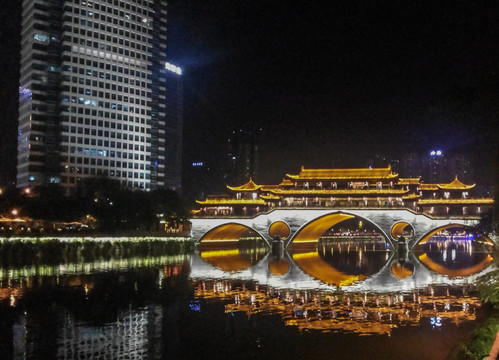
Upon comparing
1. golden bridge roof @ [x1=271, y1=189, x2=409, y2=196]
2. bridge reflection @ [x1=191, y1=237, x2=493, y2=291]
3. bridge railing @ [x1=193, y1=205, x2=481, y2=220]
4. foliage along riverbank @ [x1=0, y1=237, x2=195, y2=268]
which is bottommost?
bridge reflection @ [x1=191, y1=237, x2=493, y2=291]

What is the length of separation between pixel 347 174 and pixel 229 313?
5393 centimetres

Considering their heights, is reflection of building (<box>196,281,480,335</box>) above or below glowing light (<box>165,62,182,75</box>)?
below

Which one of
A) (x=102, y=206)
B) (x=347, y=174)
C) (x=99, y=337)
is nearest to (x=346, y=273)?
(x=99, y=337)

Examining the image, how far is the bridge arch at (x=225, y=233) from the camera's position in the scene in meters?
78.8

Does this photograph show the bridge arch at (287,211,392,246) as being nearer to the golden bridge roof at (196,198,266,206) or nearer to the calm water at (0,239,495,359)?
the golden bridge roof at (196,198,266,206)

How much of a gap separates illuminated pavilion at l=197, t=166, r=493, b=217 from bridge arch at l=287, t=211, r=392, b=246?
5.60 ft

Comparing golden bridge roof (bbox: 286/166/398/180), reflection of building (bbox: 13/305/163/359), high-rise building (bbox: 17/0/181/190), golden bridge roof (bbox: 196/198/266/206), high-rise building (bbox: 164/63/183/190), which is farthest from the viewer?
high-rise building (bbox: 164/63/183/190)

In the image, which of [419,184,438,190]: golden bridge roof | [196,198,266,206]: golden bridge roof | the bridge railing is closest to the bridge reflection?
the bridge railing

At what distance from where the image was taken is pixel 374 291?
3425 cm

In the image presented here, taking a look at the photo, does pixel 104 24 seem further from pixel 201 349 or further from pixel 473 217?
pixel 201 349

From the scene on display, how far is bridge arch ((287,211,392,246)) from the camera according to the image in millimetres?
72438

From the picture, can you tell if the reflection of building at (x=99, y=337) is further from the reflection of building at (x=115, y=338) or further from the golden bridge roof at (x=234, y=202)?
the golden bridge roof at (x=234, y=202)

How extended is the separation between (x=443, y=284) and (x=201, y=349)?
2380 centimetres

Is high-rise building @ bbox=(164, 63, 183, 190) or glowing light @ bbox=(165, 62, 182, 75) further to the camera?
high-rise building @ bbox=(164, 63, 183, 190)
